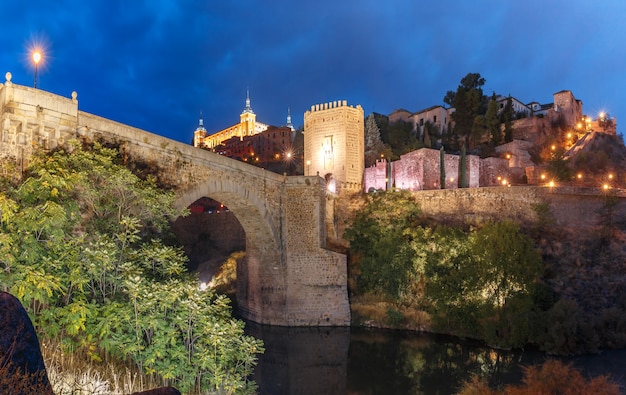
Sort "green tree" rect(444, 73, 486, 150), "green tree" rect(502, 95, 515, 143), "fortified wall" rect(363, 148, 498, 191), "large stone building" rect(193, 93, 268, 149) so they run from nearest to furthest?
"fortified wall" rect(363, 148, 498, 191) < "green tree" rect(502, 95, 515, 143) < "green tree" rect(444, 73, 486, 150) < "large stone building" rect(193, 93, 268, 149)

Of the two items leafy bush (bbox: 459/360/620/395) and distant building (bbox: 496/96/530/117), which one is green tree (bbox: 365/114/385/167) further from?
leafy bush (bbox: 459/360/620/395)

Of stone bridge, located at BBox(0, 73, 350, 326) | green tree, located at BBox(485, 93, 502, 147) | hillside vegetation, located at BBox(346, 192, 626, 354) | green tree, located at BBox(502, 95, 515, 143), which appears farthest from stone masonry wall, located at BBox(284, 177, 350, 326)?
green tree, located at BBox(502, 95, 515, 143)

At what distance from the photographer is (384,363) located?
49.2 ft

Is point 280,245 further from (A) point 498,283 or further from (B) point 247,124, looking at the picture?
(B) point 247,124

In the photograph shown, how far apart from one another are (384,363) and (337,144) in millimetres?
16836

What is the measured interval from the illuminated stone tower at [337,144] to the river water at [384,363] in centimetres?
1261

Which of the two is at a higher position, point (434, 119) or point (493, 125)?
point (434, 119)

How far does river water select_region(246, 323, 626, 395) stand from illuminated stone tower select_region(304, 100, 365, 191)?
1261 cm

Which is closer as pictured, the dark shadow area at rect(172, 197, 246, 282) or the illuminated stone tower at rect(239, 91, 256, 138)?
the dark shadow area at rect(172, 197, 246, 282)

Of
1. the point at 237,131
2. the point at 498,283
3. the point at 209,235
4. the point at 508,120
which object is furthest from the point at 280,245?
the point at 237,131

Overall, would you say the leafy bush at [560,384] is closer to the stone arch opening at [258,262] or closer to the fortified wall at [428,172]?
the stone arch opening at [258,262]

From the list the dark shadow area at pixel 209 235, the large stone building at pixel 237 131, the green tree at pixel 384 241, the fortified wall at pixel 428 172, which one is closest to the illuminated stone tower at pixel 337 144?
the fortified wall at pixel 428 172

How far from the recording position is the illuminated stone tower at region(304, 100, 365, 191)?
28.5 m

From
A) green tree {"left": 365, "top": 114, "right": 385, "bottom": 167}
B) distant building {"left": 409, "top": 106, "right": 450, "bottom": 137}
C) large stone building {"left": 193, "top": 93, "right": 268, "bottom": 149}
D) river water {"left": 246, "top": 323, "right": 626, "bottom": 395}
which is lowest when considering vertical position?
river water {"left": 246, "top": 323, "right": 626, "bottom": 395}
